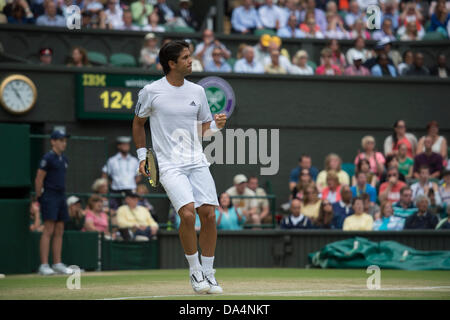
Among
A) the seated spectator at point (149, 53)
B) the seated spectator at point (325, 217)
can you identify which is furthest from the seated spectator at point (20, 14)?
the seated spectator at point (325, 217)

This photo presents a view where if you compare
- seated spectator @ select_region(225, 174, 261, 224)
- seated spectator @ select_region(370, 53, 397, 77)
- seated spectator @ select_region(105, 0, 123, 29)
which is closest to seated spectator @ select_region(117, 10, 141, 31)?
seated spectator @ select_region(105, 0, 123, 29)

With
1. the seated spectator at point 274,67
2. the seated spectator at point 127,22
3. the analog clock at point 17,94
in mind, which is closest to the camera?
the analog clock at point 17,94

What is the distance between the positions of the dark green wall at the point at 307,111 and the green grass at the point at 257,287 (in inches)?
250

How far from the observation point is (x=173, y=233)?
1429cm

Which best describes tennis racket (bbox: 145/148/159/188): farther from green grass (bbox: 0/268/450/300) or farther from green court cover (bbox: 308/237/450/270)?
green court cover (bbox: 308/237/450/270)

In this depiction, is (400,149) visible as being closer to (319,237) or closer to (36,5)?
(319,237)

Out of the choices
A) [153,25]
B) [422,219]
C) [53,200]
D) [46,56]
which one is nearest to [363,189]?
[422,219]

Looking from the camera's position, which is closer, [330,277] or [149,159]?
[149,159]

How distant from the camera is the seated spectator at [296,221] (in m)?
14.6

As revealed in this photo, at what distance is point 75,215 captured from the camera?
13.9 meters

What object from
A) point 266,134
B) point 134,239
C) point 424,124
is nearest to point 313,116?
point 266,134

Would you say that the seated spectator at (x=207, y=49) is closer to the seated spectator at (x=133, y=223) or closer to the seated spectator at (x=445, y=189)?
the seated spectator at (x=133, y=223)

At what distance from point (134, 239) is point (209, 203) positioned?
6311mm

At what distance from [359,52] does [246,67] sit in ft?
8.76
